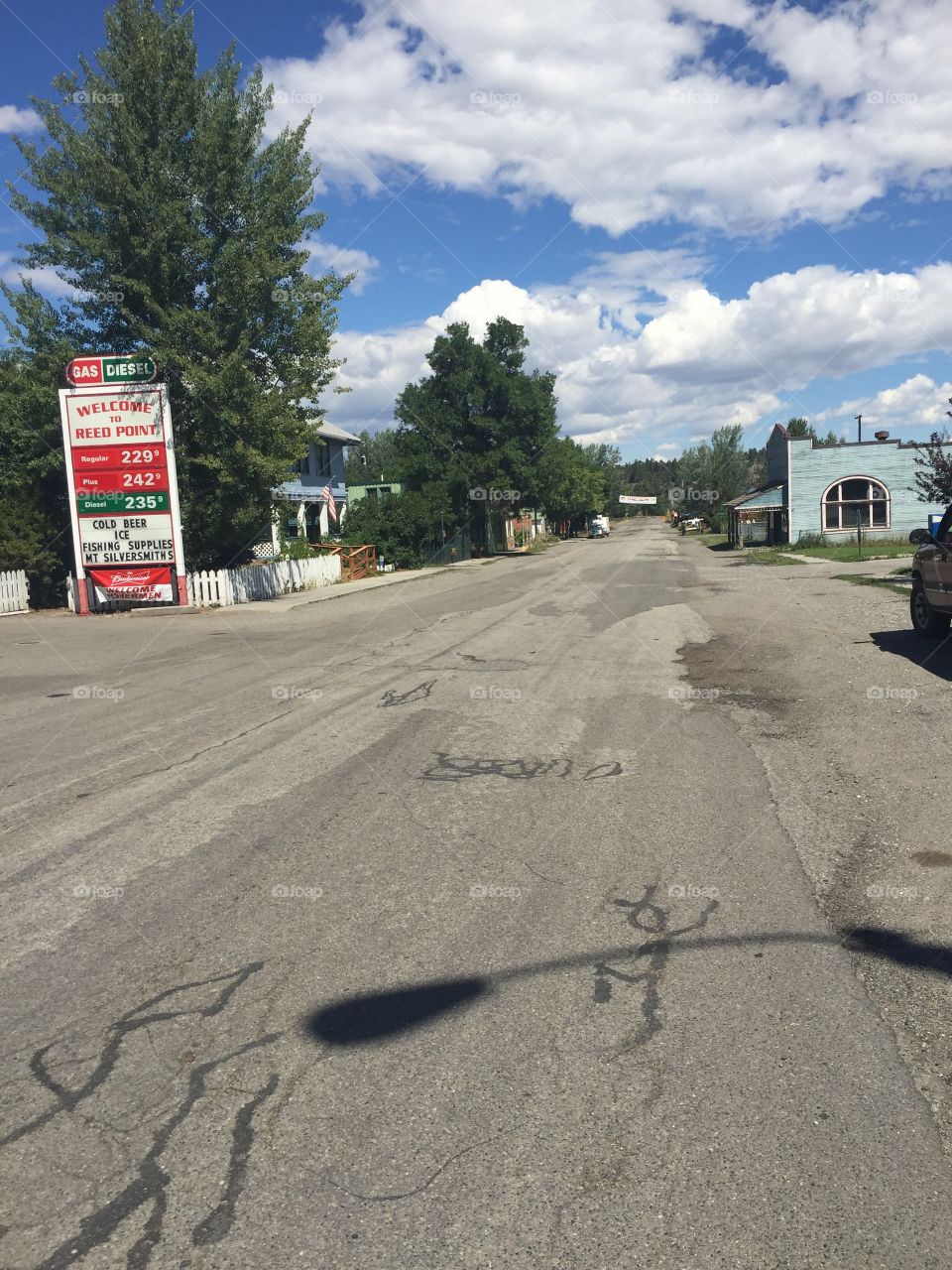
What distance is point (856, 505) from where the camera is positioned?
44938mm

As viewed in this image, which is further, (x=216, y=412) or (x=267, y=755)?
(x=216, y=412)

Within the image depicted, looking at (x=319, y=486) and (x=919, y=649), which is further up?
(x=319, y=486)

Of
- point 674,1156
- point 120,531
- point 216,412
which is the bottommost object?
point 674,1156

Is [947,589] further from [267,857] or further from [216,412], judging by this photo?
[216,412]

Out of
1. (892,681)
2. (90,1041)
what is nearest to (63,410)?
(892,681)

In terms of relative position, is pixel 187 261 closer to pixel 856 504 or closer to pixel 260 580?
pixel 260 580

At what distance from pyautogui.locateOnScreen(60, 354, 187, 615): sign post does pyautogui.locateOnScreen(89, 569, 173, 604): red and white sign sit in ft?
0.08

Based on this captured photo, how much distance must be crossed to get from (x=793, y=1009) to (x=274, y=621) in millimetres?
16964

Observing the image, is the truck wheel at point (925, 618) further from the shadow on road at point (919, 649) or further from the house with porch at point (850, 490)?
the house with porch at point (850, 490)

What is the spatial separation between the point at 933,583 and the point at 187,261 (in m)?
19.4

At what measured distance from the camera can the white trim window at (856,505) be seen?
146 feet

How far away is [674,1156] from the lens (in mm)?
2658

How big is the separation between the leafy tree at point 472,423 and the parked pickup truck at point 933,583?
128 feet

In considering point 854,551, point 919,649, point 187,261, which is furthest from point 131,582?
point 854,551
